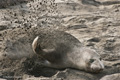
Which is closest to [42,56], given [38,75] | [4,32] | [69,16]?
[38,75]

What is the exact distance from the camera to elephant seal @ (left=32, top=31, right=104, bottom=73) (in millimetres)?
5438

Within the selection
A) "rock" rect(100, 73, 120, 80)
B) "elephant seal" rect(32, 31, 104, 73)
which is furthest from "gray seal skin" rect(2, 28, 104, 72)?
"rock" rect(100, 73, 120, 80)

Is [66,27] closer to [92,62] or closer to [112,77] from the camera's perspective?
[92,62]

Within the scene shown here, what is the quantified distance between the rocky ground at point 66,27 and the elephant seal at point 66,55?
14 centimetres

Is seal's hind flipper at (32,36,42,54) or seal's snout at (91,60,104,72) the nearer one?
seal's snout at (91,60,104,72)

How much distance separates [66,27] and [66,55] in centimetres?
204

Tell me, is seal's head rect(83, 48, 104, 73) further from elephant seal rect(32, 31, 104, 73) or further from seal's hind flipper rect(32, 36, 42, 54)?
seal's hind flipper rect(32, 36, 42, 54)

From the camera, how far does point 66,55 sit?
574cm

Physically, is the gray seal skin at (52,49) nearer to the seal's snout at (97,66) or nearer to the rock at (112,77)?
the seal's snout at (97,66)

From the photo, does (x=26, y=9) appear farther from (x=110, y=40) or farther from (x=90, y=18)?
(x=110, y=40)

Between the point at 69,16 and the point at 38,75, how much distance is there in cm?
332

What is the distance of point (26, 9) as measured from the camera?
8.70 m

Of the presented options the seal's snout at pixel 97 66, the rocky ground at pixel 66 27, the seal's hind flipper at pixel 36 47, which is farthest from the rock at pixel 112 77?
the seal's hind flipper at pixel 36 47

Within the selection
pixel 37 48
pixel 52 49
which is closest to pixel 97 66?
pixel 52 49
